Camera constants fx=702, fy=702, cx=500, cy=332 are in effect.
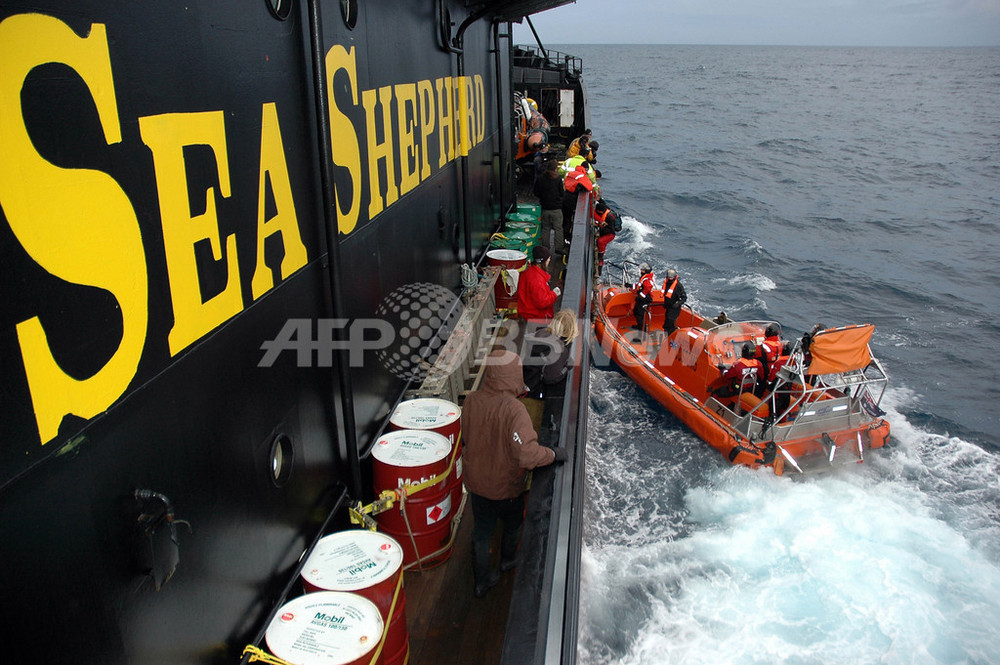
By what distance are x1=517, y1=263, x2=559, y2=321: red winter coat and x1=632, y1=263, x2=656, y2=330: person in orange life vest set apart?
5.55 meters

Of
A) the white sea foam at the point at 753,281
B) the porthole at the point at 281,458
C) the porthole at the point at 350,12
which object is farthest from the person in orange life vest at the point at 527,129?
the porthole at the point at 281,458

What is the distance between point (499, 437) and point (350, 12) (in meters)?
2.98

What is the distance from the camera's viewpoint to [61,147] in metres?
2.02

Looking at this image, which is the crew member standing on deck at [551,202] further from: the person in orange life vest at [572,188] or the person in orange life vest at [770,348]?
the person in orange life vest at [770,348]

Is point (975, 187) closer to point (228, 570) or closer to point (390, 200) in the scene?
point (390, 200)

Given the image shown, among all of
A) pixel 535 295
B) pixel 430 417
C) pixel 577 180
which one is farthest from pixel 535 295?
pixel 577 180

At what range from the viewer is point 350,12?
15.3 feet

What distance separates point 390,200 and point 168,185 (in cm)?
317

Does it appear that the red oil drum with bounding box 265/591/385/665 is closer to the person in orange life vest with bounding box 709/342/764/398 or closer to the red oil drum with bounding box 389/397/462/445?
the red oil drum with bounding box 389/397/462/445

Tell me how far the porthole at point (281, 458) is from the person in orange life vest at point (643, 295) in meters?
9.91

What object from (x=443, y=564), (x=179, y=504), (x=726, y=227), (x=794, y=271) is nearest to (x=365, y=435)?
(x=443, y=564)

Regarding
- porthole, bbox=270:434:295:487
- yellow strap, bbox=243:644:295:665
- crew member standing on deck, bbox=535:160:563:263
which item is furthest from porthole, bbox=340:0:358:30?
crew member standing on deck, bbox=535:160:563:263

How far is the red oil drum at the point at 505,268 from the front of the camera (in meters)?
8.95

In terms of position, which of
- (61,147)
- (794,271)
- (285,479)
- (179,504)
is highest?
(61,147)
